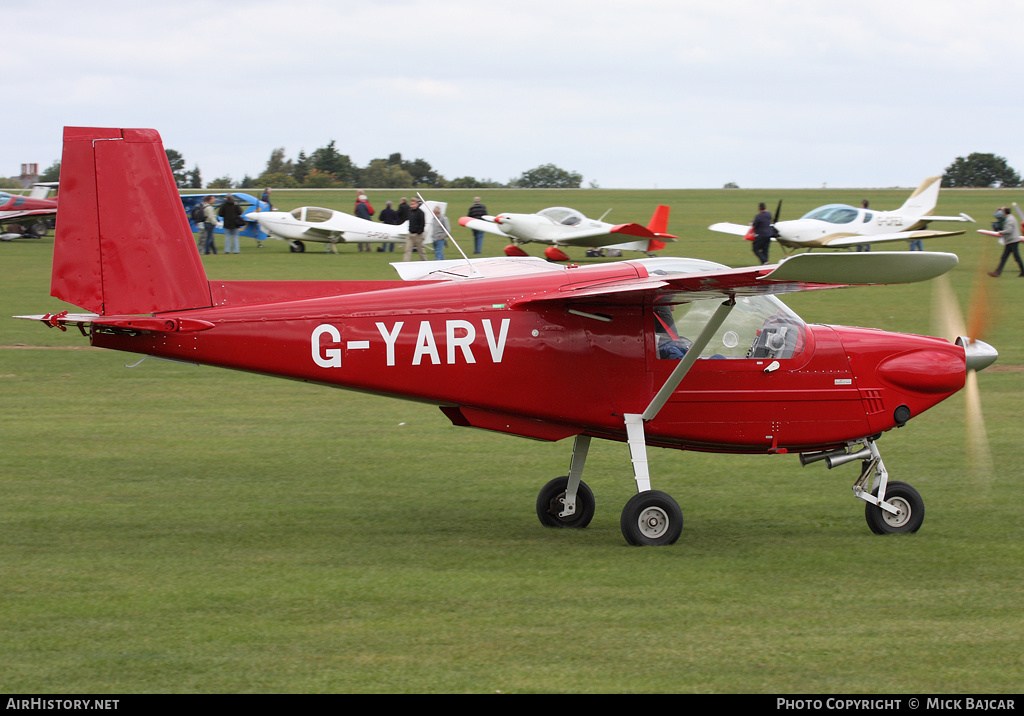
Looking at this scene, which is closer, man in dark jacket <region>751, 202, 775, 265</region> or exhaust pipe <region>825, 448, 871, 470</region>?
exhaust pipe <region>825, 448, 871, 470</region>

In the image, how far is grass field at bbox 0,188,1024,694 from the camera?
5730mm

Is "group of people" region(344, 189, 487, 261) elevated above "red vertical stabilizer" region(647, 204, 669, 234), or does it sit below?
below

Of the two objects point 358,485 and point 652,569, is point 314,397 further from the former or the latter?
point 652,569

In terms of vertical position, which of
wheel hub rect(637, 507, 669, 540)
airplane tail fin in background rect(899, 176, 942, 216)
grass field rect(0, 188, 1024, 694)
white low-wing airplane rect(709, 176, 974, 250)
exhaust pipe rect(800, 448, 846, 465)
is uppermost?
airplane tail fin in background rect(899, 176, 942, 216)

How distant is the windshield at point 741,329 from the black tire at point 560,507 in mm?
1620

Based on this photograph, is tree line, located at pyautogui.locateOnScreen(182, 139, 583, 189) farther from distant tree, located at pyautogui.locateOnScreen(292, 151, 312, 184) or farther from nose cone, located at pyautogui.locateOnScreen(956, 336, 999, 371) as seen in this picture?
nose cone, located at pyautogui.locateOnScreen(956, 336, 999, 371)

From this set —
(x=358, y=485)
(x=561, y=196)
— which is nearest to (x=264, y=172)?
(x=561, y=196)

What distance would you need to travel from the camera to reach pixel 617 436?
8.48m

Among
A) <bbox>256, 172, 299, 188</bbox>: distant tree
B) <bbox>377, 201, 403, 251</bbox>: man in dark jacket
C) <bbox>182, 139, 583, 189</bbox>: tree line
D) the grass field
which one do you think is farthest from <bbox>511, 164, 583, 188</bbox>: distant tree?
the grass field

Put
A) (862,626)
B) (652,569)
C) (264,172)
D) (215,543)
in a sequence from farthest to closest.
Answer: (264,172) < (215,543) < (652,569) < (862,626)

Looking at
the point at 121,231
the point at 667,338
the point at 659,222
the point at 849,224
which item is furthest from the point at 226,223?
the point at 667,338

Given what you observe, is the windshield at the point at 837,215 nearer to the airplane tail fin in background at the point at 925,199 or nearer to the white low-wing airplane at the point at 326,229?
the airplane tail fin in background at the point at 925,199

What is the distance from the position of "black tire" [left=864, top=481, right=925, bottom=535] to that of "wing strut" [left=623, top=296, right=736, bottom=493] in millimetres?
2087
